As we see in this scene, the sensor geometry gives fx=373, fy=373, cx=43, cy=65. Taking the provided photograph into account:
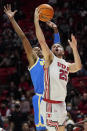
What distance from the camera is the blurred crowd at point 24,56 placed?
11.8 metres

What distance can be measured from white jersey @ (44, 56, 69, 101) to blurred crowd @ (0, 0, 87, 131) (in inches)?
191

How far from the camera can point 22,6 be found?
1552cm

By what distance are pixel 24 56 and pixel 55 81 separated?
9630 mm

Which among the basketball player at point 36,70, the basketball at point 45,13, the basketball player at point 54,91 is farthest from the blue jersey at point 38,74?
the basketball at point 45,13

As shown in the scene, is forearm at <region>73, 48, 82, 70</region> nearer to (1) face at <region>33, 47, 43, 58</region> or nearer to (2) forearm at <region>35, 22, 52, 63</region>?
(2) forearm at <region>35, 22, 52, 63</region>

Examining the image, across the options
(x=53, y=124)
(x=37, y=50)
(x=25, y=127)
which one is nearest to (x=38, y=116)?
(x=53, y=124)

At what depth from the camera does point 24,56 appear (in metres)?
14.9

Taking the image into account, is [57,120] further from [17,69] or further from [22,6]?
[22,6]

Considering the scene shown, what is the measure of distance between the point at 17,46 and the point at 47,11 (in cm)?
876

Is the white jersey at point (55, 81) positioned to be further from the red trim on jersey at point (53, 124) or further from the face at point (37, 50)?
the face at point (37, 50)

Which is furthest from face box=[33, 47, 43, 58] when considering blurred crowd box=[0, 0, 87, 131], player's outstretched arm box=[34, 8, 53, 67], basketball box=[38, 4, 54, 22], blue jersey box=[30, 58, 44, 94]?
blurred crowd box=[0, 0, 87, 131]

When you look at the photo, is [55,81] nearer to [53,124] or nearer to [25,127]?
[53,124]

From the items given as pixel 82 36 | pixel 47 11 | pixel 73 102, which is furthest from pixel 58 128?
pixel 82 36

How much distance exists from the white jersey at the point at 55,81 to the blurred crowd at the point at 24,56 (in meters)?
4.86
